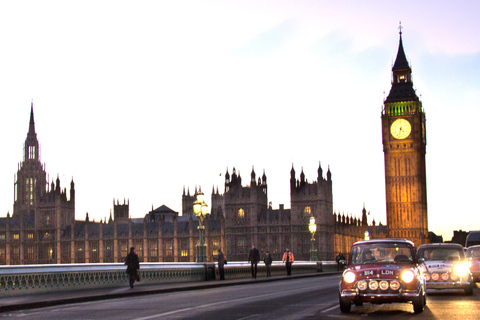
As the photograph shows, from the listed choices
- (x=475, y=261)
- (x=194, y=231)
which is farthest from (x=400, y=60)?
(x=475, y=261)

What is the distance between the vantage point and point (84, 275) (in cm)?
2677

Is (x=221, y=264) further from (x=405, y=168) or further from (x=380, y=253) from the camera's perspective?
(x=405, y=168)

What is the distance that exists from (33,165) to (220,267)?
138 meters

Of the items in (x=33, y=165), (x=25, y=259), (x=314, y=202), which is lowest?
(x=25, y=259)

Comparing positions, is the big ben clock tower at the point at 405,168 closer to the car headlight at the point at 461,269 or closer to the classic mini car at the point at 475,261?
the classic mini car at the point at 475,261

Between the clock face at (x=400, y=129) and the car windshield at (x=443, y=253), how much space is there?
110 m

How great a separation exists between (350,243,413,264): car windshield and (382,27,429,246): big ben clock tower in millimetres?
112573

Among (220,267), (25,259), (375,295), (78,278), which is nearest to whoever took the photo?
(375,295)

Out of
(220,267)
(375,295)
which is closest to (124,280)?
(220,267)

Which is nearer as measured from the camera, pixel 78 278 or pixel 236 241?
pixel 78 278

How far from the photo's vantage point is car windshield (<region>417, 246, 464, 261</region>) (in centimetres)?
2291

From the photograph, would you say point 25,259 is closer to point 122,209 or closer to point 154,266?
point 122,209

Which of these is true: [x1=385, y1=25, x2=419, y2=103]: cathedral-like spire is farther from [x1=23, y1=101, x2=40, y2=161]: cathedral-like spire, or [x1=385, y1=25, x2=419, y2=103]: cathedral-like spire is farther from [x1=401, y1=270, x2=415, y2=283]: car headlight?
[x1=401, y1=270, x2=415, y2=283]: car headlight

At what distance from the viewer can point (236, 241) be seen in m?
111
